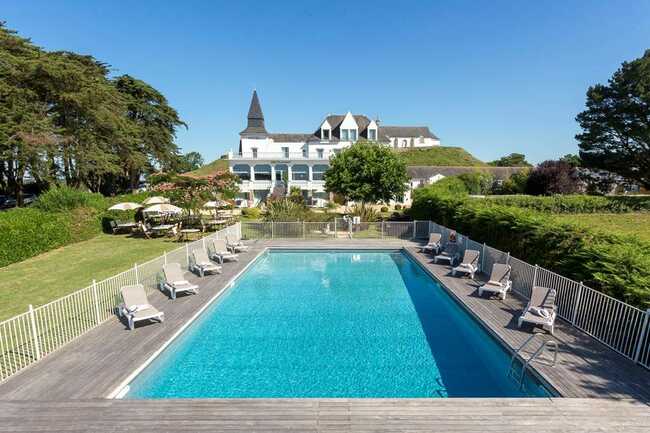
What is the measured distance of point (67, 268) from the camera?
14.7 meters

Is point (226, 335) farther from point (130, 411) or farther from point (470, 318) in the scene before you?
point (470, 318)

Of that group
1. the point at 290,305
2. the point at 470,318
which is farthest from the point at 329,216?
the point at 470,318

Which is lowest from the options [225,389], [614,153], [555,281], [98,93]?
[225,389]

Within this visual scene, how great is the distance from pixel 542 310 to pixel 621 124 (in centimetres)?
4000

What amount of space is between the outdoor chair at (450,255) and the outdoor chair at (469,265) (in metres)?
1.58

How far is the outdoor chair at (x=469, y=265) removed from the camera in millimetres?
12859

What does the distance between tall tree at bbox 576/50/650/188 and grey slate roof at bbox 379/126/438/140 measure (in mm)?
40989

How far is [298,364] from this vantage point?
25.1 feet

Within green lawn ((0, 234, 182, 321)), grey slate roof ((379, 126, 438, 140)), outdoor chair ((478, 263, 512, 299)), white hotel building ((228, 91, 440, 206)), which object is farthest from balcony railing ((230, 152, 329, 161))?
grey slate roof ((379, 126, 438, 140))

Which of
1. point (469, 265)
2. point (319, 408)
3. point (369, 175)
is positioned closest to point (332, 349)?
point (319, 408)

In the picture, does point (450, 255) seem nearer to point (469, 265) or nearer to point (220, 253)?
point (469, 265)

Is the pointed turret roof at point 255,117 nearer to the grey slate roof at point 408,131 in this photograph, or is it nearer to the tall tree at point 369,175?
the tall tree at point 369,175

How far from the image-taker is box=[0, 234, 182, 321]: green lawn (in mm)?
11000

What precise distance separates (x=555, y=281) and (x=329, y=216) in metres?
17.7
